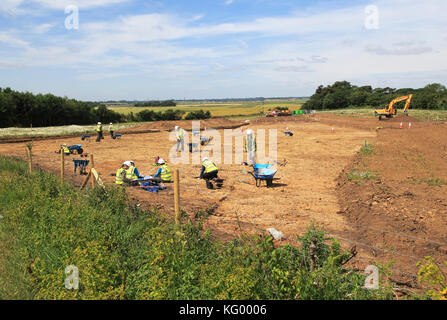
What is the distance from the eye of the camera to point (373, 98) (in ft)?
282

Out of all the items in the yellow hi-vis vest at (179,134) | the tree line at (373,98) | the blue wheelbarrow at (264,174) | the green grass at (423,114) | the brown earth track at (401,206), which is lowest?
the brown earth track at (401,206)

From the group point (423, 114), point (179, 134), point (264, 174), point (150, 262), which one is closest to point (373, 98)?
point (423, 114)

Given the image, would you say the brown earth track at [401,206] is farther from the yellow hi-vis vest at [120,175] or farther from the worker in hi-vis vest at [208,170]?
the yellow hi-vis vest at [120,175]

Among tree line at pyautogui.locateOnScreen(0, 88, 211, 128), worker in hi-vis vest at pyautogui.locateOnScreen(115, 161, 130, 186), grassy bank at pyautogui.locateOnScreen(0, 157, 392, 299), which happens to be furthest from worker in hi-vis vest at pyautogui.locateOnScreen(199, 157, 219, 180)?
tree line at pyautogui.locateOnScreen(0, 88, 211, 128)

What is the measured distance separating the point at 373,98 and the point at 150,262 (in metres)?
90.8

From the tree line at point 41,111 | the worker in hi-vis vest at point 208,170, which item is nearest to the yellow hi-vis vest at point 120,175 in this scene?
the worker in hi-vis vest at point 208,170

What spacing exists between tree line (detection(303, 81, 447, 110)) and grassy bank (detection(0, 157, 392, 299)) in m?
73.7

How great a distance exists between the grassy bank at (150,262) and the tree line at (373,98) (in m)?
73.7

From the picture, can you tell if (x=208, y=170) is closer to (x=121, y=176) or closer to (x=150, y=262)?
(x=121, y=176)

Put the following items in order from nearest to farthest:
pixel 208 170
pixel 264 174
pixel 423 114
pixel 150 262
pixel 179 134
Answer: pixel 150 262, pixel 208 170, pixel 264 174, pixel 179 134, pixel 423 114

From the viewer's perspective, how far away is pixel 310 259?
17.6ft

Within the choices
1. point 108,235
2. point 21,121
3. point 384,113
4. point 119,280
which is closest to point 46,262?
point 108,235

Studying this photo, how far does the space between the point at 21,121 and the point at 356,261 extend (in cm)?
5726

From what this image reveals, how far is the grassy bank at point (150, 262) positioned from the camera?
471 cm
